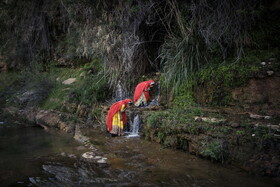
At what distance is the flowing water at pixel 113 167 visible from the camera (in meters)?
3.05

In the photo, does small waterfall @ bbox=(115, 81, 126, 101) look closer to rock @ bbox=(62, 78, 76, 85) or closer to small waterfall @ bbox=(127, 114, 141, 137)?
small waterfall @ bbox=(127, 114, 141, 137)

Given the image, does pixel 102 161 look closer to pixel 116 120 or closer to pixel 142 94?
pixel 116 120

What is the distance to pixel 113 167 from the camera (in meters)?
3.55

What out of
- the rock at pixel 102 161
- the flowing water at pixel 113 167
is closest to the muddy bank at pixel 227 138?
the flowing water at pixel 113 167

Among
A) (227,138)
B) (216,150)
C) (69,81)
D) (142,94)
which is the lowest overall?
(216,150)

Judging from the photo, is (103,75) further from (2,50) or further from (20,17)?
(2,50)

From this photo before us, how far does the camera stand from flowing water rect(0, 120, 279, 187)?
3051 millimetres

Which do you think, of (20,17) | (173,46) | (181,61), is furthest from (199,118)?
(20,17)

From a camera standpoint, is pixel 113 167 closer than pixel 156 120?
Yes

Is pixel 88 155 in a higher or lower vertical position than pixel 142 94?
lower

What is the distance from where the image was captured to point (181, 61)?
530cm

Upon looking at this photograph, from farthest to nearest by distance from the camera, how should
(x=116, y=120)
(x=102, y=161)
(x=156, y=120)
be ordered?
(x=116, y=120)
(x=156, y=120)
(x=102, y=161)

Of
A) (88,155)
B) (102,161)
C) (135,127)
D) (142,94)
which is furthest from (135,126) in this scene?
(102,161)

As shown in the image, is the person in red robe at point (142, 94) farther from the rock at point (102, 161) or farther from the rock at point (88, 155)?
the rock at point (102, 161)
